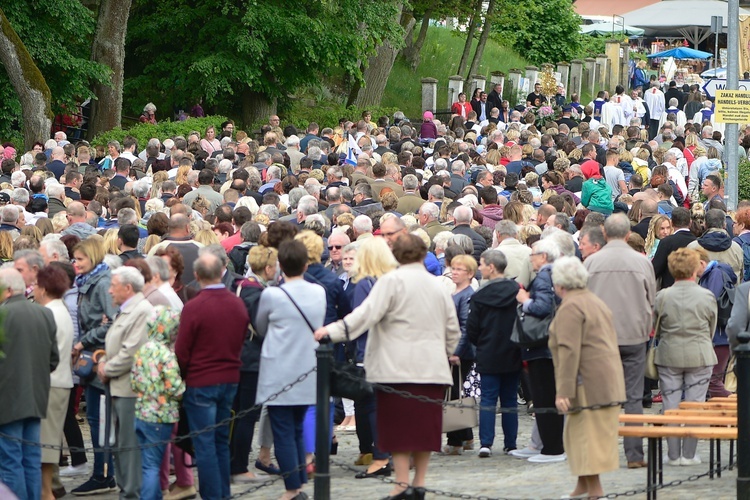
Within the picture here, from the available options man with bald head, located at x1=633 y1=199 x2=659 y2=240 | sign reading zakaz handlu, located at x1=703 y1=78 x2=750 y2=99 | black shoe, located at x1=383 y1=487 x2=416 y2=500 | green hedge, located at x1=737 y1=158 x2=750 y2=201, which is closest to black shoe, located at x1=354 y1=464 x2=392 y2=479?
black shoe, located at x1=383 y1=487 x2=416 y2=500

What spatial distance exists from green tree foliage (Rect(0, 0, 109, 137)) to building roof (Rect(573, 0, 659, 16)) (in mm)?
47943

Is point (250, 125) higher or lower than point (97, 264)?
higher

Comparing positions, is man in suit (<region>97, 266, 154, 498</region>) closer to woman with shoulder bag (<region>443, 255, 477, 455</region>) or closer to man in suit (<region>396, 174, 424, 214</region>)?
woman with shoulder bag (<region>443, 255, 477, 455</region>)

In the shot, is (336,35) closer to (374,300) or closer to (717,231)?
(717,231)

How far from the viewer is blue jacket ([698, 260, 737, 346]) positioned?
1168cm

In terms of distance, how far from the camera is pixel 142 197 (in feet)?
51.5

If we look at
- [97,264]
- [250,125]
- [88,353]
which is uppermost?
[250,125]

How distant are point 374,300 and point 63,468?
11.0 feet

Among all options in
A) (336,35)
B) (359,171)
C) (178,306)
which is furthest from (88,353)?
(336,35)

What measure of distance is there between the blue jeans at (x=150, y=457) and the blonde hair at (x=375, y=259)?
1979mm

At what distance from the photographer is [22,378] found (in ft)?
29.2

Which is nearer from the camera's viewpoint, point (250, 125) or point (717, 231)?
point (717, 231)

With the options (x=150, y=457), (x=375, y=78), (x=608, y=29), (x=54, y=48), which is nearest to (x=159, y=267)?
(x=150, y=457)

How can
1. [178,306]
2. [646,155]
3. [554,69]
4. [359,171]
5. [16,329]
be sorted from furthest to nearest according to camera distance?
[554,69] → [646,155] → [359,171] → [178,306] → [16,329]
